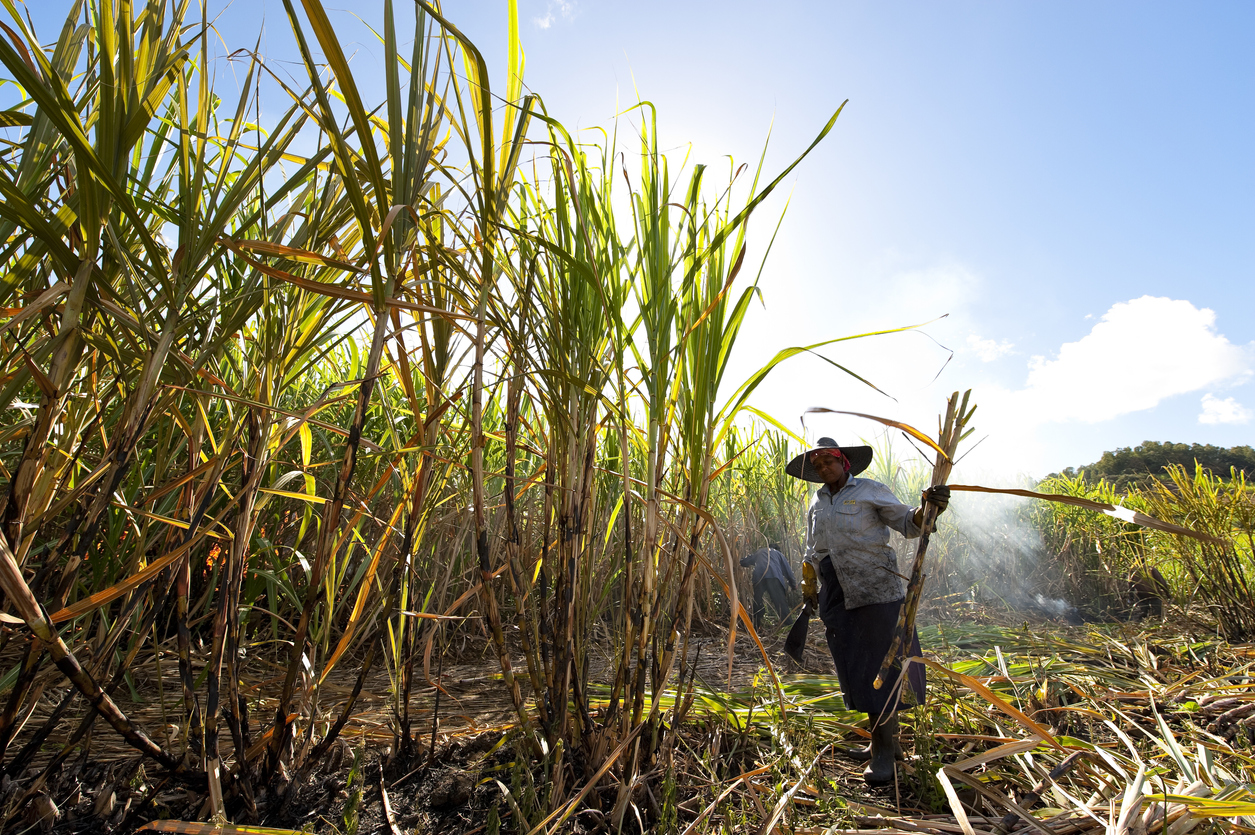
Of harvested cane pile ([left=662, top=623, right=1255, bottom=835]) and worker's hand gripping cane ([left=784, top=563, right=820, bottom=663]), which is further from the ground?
worker's hand gripping cane ([left=784, top=563, right=820, bottom=663])

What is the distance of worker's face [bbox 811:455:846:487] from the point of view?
2.46 m

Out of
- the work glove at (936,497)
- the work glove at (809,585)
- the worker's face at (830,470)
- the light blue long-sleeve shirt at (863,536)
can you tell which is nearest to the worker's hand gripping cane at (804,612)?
the work glove at (809,585)

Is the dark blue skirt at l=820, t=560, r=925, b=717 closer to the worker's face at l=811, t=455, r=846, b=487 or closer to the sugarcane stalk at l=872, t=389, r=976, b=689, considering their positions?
the worker's face at l=811, t=455, r=846, b=487

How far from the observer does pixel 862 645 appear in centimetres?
225

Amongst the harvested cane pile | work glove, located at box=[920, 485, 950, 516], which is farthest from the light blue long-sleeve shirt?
work glove, located at box=[920, 485, 950, 516]

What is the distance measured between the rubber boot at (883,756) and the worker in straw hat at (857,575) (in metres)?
0.18

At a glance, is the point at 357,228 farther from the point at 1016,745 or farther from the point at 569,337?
the point at 1016,745

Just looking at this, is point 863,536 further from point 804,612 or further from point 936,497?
point 936,497

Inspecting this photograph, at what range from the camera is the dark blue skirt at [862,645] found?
2.09m

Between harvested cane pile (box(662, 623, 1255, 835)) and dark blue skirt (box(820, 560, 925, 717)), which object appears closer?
harvested cane pile (box(662, 623, 1255, 835))

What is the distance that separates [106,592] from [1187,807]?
66.7 inches

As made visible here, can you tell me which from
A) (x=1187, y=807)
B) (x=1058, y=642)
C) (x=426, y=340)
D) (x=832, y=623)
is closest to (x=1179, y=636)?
(x=1058, y=642)

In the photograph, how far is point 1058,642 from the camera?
351 centimetres

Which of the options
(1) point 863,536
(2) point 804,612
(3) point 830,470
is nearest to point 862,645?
(2) point 804,612
